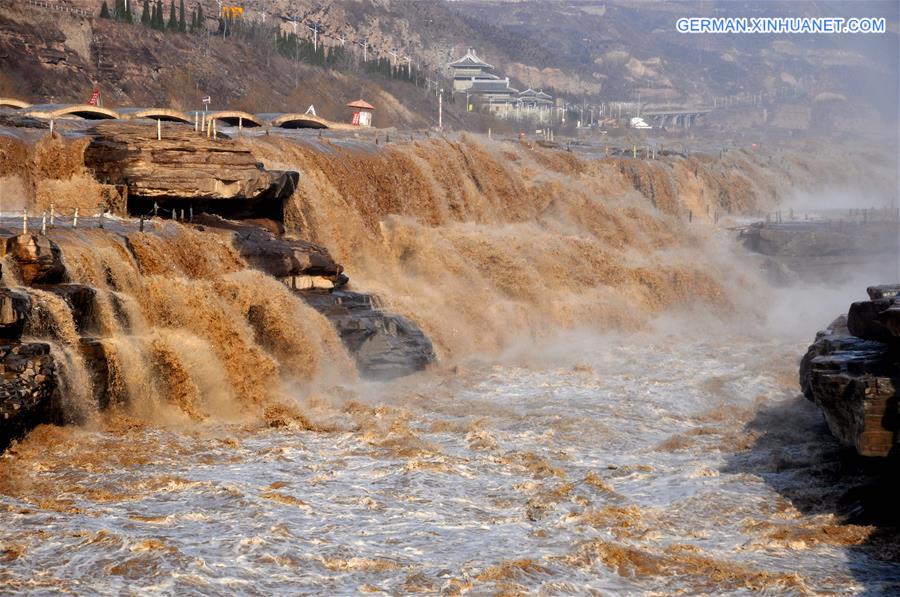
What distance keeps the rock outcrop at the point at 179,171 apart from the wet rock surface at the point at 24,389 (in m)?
8.96

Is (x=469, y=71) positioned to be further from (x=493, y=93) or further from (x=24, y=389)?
(x=24, y=389)

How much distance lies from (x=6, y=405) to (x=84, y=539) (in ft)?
12.5

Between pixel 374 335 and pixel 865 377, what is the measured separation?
1226cm

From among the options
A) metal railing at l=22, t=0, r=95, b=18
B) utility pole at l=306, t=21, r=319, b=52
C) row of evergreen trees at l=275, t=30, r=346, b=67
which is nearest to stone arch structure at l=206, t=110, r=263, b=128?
metal railing at l=22, t=0, r=95, b=18

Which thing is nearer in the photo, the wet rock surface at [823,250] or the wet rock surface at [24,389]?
the wet rock surface at [24,389]

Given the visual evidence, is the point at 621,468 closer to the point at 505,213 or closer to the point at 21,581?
the point at 21,581

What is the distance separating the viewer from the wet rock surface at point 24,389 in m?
17.1

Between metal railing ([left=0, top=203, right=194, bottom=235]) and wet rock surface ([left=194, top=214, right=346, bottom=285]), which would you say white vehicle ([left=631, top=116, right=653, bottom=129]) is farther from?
metal railing ([left=0, top=203, right=194, bottom=235])

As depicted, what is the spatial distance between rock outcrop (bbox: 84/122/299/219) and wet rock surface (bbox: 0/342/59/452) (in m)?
8.96

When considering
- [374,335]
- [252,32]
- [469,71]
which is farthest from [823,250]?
[469,71]

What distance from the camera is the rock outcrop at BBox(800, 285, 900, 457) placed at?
14984mm

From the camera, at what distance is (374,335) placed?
1016 inches

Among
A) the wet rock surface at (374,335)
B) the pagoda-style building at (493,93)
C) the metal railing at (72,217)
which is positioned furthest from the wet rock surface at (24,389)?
the pagoda-style building at (493,93)

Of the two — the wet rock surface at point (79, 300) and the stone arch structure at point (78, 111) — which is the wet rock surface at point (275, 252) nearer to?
the wet rock surface at point (79, 300)
